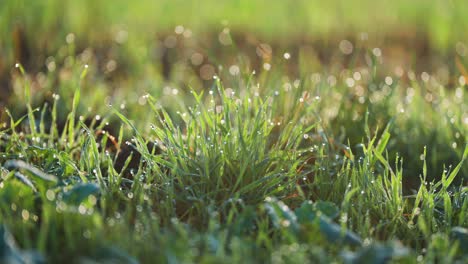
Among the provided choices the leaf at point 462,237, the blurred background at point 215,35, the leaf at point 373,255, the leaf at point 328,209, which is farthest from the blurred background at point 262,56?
the leaf at point 373,255

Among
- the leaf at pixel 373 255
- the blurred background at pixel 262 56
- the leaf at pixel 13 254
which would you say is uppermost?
the leaf at pixel 13 254

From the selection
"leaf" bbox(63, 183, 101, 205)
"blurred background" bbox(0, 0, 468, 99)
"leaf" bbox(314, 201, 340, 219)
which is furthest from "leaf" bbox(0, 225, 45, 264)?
"blurred background" bbox(0, 0, 468, 99)

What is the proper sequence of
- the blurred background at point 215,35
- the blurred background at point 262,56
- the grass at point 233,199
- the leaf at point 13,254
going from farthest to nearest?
1. the blurred background at point 215,35
2. the blurred background at point 262,56
3. the grass at point 233,199
4. the leaf at point 13,254

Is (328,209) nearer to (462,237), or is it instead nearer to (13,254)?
(462,237)

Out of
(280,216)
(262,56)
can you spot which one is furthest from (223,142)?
(262,56)

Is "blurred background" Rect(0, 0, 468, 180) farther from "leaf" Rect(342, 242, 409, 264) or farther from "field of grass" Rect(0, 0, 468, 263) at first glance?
"leaf" Rect(342, 242, 409, 264)

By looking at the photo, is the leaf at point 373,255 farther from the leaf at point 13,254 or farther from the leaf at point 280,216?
the leaf at point 13,254
